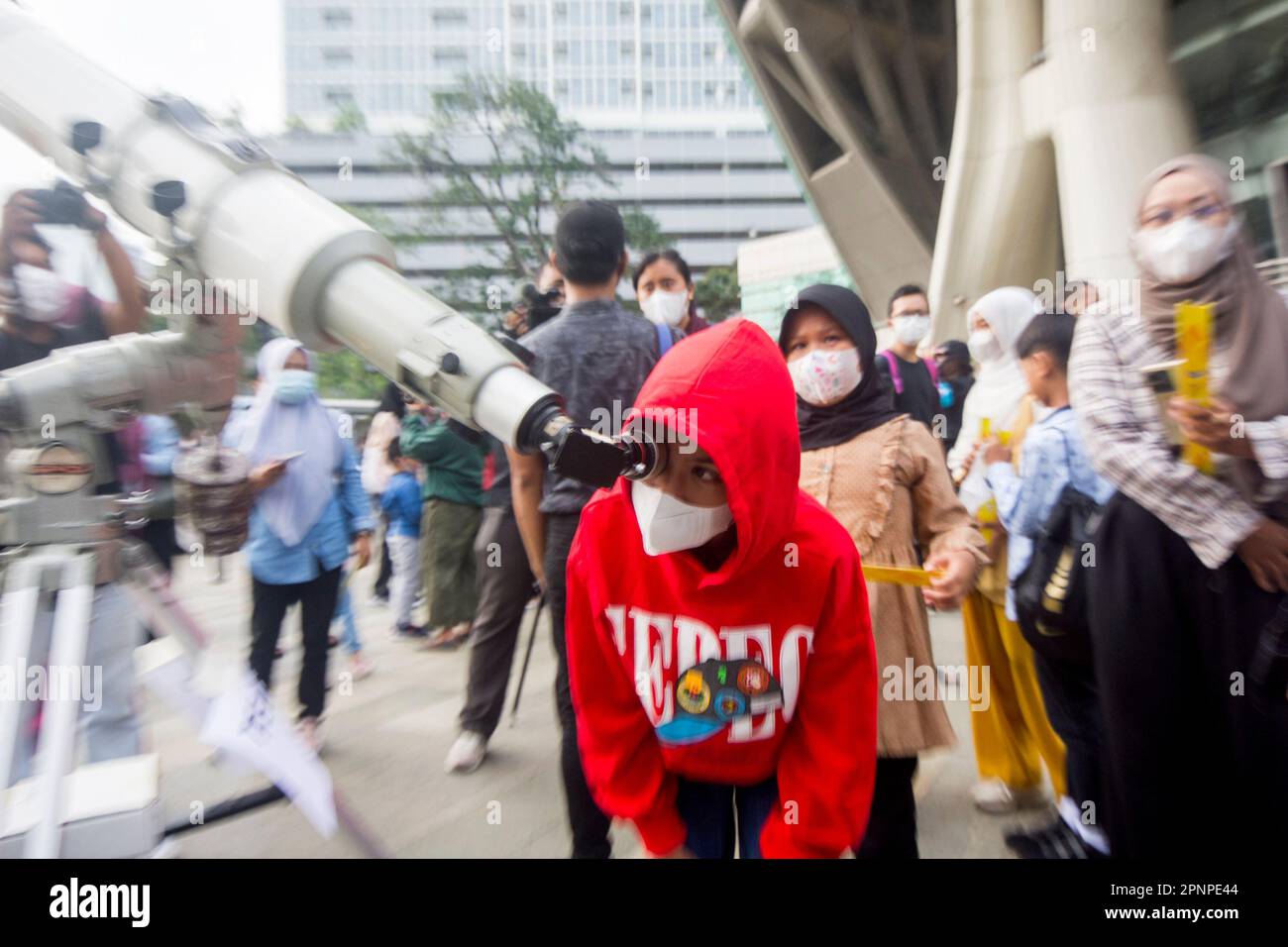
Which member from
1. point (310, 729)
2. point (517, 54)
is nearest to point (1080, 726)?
point (310, 729)

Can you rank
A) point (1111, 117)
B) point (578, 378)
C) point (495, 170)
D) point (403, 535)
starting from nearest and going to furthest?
1. point (578, 378)
2. point (403, 535)
3. point (1111, 117)
4. point (495, 170)

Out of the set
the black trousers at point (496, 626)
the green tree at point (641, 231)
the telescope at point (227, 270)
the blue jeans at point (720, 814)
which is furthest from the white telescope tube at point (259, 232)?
the green tree at point (641, 231)

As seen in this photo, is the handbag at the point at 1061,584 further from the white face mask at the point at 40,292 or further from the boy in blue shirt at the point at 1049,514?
the white face mask at the point at 40,292

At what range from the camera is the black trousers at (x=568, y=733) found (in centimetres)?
208

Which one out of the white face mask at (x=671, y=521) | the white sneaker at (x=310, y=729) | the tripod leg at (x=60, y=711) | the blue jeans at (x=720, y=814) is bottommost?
the white sneaker at (x=310, y=729)

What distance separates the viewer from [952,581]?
1650mm

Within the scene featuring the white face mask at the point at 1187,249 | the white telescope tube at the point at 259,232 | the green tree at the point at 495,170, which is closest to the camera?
the white telescope tube at the point at 259,232

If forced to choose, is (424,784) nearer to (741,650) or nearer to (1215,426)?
(741,650)

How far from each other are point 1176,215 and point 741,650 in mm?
1361

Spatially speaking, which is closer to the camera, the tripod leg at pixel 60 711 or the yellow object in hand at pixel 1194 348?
the tripod leg at pixel 60 711

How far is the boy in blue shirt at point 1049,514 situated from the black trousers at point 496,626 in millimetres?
1786

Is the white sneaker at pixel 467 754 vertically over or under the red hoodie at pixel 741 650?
under
